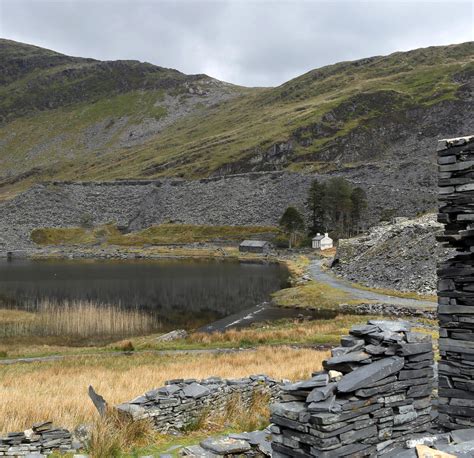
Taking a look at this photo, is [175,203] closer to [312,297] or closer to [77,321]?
[312,297]

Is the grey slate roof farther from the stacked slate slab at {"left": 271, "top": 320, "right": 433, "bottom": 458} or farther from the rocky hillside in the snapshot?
the stacked slate slab at {"left": 271, "top": 320, "right": 433, "bottom": 458}

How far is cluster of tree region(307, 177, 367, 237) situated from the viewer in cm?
13575

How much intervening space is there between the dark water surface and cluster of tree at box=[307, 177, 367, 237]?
3480 centimetres

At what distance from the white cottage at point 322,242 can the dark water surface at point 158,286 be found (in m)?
22.3

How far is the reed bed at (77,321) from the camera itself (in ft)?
151

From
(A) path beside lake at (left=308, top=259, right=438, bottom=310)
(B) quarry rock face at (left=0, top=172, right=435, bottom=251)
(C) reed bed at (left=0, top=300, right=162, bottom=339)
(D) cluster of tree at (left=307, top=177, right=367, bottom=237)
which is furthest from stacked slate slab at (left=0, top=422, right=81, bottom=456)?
(B) quarry rock face at (left=0, top=172, right=435, bottom=251)

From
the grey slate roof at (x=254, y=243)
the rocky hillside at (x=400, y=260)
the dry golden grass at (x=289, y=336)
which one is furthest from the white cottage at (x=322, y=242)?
the dry golden grass at (x=289, y=336)

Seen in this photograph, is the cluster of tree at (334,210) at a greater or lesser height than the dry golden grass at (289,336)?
greater

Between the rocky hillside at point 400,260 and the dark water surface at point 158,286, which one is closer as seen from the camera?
the dark water surface at point 158,286

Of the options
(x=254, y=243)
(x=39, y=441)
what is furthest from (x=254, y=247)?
(x=39, y=441)

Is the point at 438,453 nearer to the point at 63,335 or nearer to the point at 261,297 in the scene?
the point at 63,335

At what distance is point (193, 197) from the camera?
583ft

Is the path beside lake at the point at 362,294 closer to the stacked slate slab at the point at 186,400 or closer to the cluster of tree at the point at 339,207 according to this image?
the stacked slate slab at the point at 186,400

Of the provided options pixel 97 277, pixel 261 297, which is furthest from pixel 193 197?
pixel 261 297
